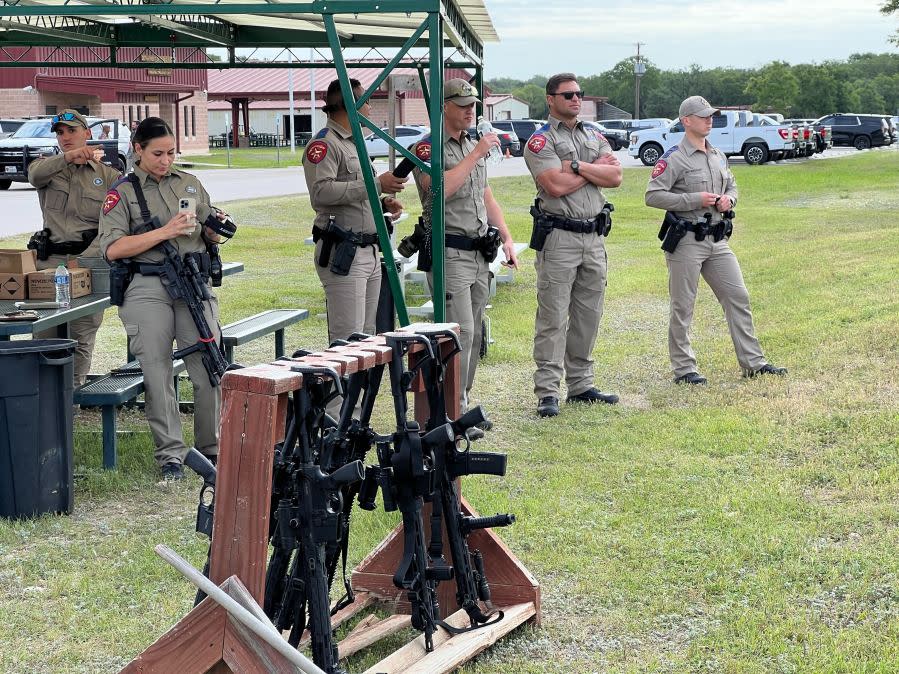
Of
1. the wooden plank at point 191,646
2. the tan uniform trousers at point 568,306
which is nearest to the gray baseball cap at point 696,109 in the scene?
the tan uniform trousers at point 568,306

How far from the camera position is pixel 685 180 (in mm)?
7938

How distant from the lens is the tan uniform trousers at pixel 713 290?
8.02 metres

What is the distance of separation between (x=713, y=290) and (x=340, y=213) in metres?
2.91

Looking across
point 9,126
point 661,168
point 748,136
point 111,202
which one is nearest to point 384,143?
point 748,136

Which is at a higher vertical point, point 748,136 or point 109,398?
point 748,136

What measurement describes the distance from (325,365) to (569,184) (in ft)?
13.8

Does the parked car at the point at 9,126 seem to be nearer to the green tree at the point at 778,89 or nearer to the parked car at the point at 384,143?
the parked car at the point at 384,143

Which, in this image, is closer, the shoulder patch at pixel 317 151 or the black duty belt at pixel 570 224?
the shoulder patch at pixel 317 151

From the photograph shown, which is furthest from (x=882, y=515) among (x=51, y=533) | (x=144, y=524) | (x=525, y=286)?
(x=525, y=286)

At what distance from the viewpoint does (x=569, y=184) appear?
7.14 meters

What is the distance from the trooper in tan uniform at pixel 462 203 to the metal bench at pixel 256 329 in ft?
4.49

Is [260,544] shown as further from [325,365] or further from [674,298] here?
[674,298]

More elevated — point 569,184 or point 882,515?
point 569,184

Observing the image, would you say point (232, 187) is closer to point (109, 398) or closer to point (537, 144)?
point (537, 144)
